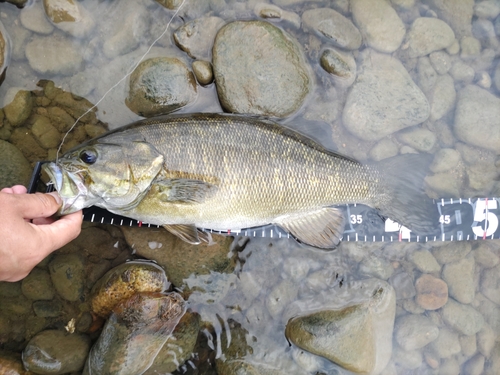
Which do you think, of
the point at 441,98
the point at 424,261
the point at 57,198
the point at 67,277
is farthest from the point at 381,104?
the point at 67,277

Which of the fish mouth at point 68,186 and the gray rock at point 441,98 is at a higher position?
the gray rock at point 441,98

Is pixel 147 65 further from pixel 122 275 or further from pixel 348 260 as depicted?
pixel 348 260

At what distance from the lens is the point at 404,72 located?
4.07 metres

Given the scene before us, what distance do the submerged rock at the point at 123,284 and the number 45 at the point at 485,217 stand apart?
3.41 m

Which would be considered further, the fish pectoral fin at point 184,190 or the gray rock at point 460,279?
the gray rock at point 460,279

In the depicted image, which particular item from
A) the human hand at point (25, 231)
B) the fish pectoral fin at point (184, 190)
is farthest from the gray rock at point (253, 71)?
the human hand at point (25, 231)

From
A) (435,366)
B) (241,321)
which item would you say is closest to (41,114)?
(241,321)

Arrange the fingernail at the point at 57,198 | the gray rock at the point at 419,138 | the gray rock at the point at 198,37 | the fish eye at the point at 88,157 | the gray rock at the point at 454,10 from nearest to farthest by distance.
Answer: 1. the fingernail at the point at 57,198
2. the fish eye at the point at 88,157
3. the gray rock at the point at 198,37
4. the gray rock at the point at 419,138
5. the gray rock at the point at 454,10

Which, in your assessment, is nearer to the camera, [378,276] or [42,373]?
[42,373]

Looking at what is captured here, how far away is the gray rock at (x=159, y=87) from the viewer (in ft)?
12.1

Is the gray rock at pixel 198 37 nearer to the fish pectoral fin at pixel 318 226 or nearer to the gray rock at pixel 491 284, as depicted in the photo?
the fish pectoral fin at pixel 318 226

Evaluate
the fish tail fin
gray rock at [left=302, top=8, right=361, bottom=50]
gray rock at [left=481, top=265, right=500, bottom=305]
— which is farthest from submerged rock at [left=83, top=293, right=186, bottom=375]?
gray rock at [left=481, top=265, right=500, bottom=305]

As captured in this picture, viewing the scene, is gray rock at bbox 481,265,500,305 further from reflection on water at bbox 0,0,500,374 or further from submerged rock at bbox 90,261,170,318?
submerged rock at bbox 90,261,170,318

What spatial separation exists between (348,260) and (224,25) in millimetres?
2869
